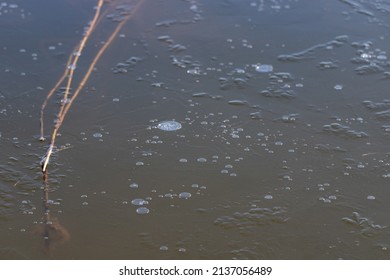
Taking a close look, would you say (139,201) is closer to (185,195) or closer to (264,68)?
(185,195)

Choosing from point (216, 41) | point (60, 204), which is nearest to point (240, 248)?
point (60, 204)

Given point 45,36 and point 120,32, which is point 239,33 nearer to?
point 120,32

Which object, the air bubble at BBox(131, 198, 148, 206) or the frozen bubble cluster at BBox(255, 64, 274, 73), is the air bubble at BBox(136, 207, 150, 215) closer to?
the air bubble at BBox(131, 198, 148, 206)

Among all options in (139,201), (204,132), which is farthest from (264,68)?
(139,201)

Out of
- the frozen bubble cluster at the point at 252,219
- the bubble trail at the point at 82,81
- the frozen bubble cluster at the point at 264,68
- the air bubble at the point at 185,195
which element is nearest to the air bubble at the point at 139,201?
the air bubble at the point at 185,195

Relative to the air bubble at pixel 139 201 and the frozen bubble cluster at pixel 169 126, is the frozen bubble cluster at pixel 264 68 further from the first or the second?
the air bubble at pixel 139 201

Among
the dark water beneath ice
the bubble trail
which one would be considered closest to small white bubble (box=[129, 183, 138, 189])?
the dark water beneath ice
